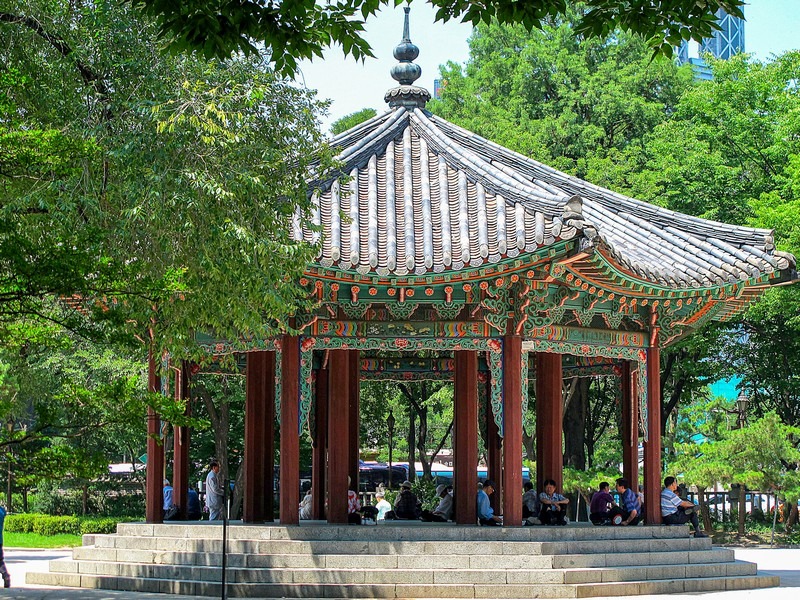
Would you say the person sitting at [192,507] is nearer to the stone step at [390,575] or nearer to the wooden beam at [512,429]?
the stone step at [390,575]

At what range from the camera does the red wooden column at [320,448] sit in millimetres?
19969

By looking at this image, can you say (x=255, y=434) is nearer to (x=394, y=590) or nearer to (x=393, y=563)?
(x=393, y=563)

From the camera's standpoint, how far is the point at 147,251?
1253 cm

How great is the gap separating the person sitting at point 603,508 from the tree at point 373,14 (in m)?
10.6

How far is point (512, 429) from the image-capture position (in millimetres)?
15906

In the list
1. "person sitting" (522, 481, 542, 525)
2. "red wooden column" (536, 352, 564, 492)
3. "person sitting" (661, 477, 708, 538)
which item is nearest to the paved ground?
"person sitting" (661, 477, 708, 538)

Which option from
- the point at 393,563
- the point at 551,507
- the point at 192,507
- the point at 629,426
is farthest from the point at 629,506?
the point at 192,507

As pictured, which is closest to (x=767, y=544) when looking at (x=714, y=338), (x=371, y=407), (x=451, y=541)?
(x=714, y=338)

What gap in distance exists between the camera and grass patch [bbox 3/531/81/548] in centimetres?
2709

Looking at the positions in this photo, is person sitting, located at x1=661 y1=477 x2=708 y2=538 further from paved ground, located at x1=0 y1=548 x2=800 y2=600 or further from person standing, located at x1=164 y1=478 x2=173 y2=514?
person standing, located at x1=164 y1=478 x2=173 y2=514

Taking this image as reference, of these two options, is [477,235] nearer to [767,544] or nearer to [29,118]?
[29,118]

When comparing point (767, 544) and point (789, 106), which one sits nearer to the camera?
point (767, 544)

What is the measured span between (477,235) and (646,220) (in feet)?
17.1

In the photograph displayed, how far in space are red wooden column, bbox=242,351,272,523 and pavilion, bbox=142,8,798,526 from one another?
0.08ft
